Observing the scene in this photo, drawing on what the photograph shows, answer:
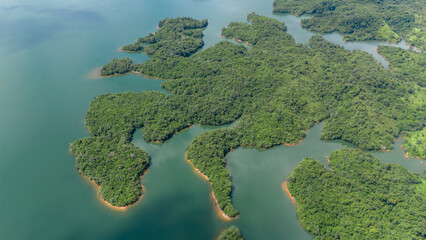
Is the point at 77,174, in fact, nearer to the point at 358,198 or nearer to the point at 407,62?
the point at 358,198

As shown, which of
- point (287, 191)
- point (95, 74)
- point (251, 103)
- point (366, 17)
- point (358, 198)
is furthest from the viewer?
point (366, 17)

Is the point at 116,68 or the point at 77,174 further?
the point at 116,68

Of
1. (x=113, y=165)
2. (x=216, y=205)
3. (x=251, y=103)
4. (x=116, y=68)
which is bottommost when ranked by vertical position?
(x=216, y=205)

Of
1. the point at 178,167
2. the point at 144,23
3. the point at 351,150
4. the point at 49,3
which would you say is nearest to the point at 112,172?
the point at 178,167

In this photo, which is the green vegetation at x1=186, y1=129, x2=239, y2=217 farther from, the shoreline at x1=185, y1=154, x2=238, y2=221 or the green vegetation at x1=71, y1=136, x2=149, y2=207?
the green vegetation at x1=71, y1=136, x2=149, y2=207

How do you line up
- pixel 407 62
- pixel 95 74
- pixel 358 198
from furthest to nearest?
pixel 407 62 < pixel 95 74 < pixel 358 198

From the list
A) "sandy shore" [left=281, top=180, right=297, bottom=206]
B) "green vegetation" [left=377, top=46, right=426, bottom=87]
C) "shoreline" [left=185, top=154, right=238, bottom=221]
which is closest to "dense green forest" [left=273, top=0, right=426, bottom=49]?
"green vegetation" [left=377, top=46, right=426, bottom=87]

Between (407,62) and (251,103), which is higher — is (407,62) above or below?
above

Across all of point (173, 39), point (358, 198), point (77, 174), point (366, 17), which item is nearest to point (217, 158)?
point (358, 198)
